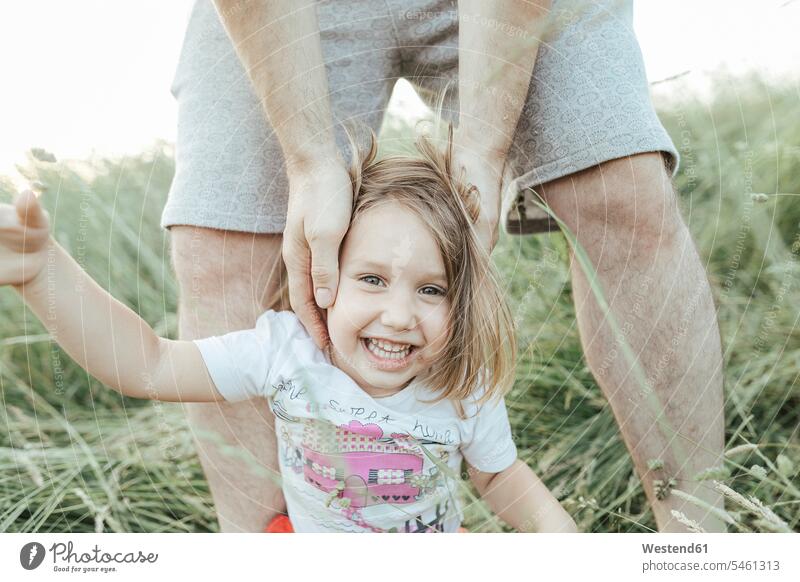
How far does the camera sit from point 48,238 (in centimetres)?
56

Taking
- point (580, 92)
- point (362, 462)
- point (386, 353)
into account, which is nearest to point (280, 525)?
point (362, 462)

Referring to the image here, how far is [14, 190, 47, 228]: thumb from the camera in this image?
535 millimetres

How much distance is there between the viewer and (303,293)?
0.64 m

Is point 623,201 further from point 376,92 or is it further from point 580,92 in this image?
point 376,92

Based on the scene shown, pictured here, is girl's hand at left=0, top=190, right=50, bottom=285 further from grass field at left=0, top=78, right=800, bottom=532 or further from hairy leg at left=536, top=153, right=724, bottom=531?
hairy leg at left=536, top=153, right=724, bottom=531

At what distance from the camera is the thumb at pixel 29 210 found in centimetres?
54

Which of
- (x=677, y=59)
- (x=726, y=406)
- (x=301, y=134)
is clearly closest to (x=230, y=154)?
(x=301, y=134)

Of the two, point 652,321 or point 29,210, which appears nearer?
point 29,210

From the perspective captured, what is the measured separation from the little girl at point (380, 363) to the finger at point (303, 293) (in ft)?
0.04

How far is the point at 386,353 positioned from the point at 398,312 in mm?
43

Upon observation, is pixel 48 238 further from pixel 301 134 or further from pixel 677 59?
pixel 677 59
